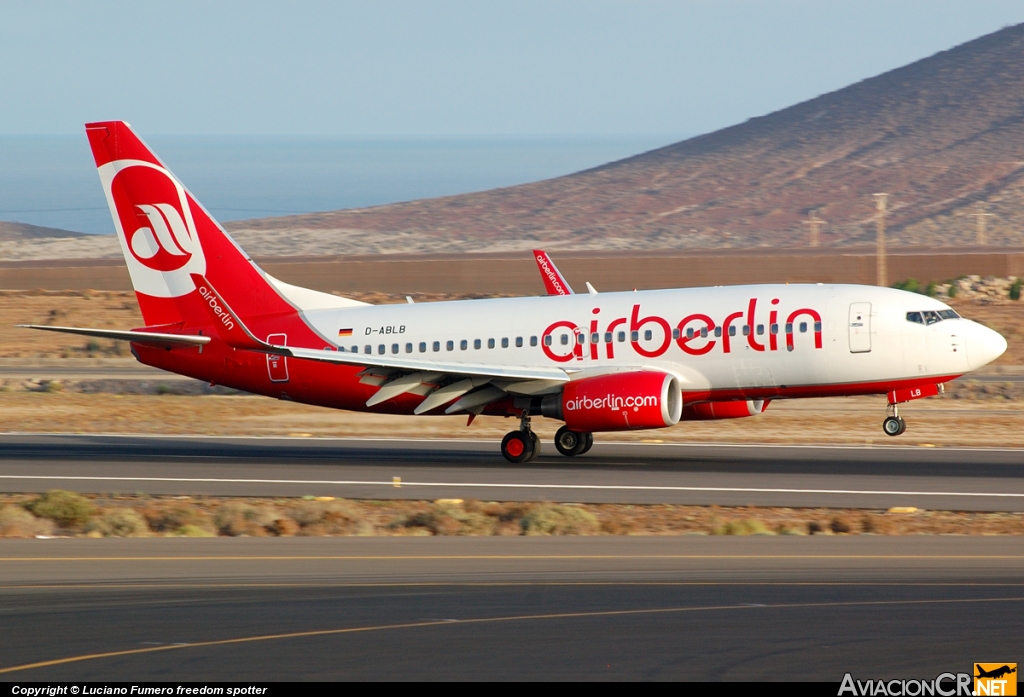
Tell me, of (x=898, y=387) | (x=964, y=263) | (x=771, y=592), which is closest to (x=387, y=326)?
(x=898, y=387)

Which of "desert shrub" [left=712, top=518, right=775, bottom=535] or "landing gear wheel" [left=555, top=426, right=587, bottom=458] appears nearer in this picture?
"desert shrub" [left=712, top=518, right=775, bottom=535]

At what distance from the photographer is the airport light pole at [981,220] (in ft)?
465

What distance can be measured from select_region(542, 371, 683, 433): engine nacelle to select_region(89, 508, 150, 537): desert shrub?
9660 millimetres

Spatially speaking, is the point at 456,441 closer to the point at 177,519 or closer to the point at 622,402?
the point at 622,402

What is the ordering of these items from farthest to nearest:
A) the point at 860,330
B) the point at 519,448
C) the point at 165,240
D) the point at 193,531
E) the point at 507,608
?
the point at 165,240, the point at 519,448, the point at 860,330, the point at 193,531, the point at 507,608

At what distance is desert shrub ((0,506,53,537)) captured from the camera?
20.9 metres

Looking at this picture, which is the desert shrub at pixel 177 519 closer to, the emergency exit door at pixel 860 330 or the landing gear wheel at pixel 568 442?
the landing gear wheel at pixel 568 442

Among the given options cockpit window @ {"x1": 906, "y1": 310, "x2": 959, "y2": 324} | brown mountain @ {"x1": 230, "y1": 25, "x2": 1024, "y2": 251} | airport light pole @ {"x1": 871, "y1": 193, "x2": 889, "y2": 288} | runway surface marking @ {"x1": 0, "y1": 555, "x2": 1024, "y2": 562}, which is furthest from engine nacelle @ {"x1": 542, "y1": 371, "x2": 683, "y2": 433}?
brown mountain @ {"x1": 230, "y1": 25, "x2": 1024, "y2": 251}

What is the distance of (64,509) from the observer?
859 inches

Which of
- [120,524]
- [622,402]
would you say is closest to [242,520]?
[120,524]

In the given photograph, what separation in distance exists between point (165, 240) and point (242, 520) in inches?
479

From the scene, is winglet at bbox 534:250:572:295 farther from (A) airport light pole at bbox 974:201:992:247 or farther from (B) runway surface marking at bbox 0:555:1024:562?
(A) airport light pole at bbox 974:201:992:247

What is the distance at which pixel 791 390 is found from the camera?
28.5 metres

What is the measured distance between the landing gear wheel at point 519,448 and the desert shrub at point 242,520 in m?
7.66
